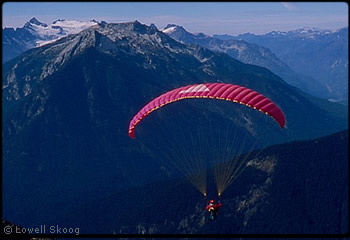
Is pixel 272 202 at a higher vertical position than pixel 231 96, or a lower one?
lower

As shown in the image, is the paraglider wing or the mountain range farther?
the mountain range

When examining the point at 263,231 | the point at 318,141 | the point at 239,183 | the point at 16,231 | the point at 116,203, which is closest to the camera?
the point at 16,231

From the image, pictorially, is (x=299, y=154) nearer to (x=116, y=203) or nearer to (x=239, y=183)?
(x=239, y=183)

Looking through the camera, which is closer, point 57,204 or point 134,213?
point 134,213

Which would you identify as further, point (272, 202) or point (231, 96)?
point (272, 202)

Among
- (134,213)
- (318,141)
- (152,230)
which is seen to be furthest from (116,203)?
(318,141)

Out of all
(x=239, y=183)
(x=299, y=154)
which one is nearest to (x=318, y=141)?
(x=299, y=154)

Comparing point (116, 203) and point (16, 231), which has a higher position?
point (116, 203)

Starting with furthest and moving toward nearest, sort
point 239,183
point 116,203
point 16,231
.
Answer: point 116,203 → point 239,183 → point 16,231

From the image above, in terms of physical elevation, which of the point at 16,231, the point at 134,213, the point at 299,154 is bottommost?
the point at 16,231

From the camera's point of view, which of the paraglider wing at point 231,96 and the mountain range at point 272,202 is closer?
the paraglider wing at point 231,96
